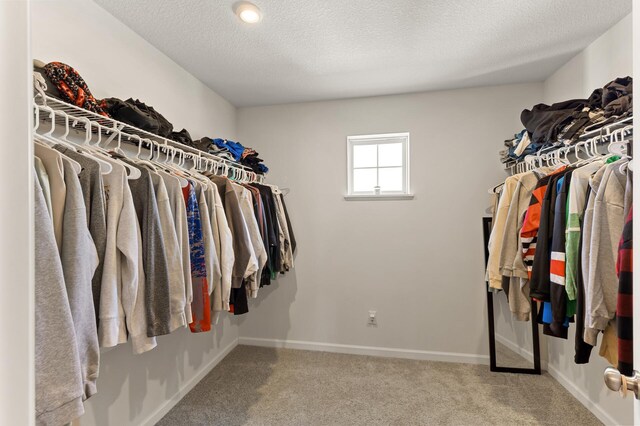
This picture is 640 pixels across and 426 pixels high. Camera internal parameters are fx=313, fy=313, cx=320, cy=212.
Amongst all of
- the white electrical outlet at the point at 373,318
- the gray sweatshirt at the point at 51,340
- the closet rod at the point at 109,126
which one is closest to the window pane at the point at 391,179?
the white electrical outlet at the point at 373,318

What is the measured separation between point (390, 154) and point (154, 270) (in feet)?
7.46

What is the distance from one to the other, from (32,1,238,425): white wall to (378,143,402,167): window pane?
5.16 ft

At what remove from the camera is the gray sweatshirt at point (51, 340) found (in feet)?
2.39

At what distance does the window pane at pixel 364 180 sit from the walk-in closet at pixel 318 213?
0.07m


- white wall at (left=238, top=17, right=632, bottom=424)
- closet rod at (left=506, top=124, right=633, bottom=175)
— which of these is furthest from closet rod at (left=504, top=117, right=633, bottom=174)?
white wall at (left=238, top=17, right=632, bottom=424)

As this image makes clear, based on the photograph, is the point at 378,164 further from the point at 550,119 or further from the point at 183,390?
the point at 183,390

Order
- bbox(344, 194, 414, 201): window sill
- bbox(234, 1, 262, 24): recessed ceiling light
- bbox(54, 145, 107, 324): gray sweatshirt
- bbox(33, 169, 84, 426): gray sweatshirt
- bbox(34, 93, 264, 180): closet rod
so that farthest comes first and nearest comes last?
1. bbox(344, 194, 414, 201): window sill
2. bbox(234, 1, 262, 24): recessed ceiling light
3. bbox(34, 93, 264, 180): closet rod
4. bbox(54, 145, 107, 324): gray sweatshirt
5. bbox(33, 169, 84, 426): gray sweatshirt

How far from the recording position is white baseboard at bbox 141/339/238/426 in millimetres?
1939

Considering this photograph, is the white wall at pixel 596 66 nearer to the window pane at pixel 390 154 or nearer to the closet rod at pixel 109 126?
the window pane at pixel 390 154

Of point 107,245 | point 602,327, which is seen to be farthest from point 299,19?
point 602,327

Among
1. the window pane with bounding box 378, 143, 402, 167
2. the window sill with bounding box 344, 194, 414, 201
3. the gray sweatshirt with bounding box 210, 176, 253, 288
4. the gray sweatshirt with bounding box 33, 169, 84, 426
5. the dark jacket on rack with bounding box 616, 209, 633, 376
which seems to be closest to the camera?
the gray sweatshirt with bounding box 33, 169, 84, 426

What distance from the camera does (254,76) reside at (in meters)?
2.43

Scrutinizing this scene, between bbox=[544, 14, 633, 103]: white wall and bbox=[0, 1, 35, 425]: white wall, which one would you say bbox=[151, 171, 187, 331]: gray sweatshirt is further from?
bbox=[544, 14, 633, 103]: white wall

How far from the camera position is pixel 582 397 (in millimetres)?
2047
